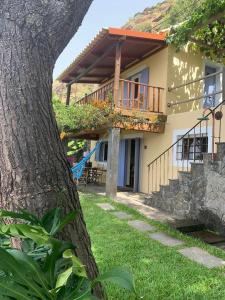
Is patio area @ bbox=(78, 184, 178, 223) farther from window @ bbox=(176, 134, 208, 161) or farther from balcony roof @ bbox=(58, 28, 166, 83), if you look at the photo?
balcony roof @ bbox=(58, 28, 166, 83)

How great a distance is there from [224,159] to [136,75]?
25.2ft

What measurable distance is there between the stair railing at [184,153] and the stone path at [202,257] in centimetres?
395

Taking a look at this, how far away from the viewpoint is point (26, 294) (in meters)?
1.26

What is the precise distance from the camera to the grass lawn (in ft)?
11.5

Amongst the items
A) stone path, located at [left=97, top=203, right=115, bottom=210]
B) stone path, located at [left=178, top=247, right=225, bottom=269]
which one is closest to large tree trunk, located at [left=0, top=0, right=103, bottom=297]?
stone path, located at [left=178, top=247, right=225, bottom=269]

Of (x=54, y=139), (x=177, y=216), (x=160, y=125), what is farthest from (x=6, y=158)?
(x=160, y=125)

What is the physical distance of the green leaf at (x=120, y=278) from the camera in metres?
1.25

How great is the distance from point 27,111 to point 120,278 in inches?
43.8

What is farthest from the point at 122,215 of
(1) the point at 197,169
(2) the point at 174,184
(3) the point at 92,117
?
(3) the point at 92,117

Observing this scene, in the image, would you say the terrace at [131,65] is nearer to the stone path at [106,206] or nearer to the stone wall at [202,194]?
the stone path at [106,206]

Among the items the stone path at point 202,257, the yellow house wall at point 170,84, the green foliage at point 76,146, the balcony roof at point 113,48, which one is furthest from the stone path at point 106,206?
the green foliage at point 76,146

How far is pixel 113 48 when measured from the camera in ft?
36.6

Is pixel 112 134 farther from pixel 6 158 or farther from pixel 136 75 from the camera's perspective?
pixel 6 158

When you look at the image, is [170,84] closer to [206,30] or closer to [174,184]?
[206,30]
